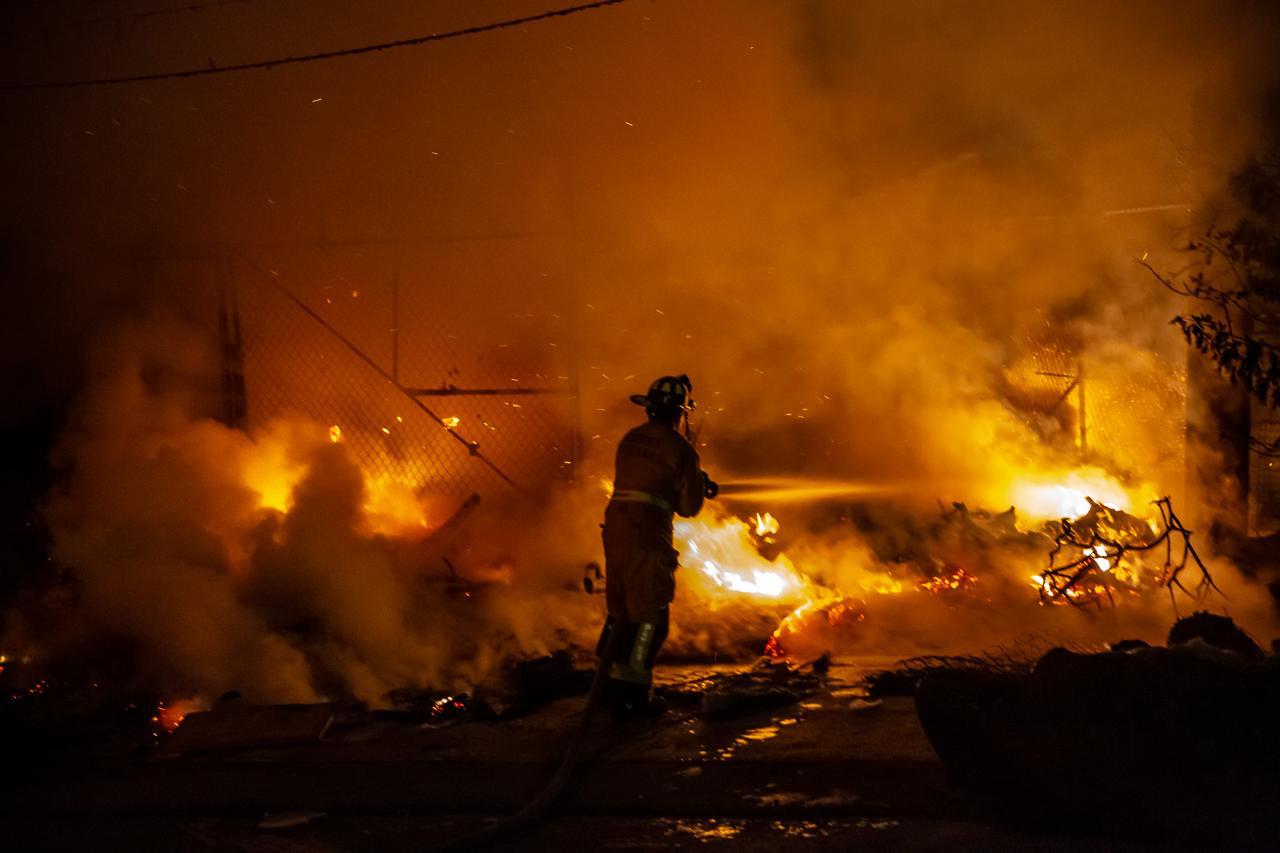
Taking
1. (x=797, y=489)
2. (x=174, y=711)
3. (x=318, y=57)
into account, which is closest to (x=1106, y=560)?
(x=797, y=489)

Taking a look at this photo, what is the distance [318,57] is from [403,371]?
Answer: 8.35ft

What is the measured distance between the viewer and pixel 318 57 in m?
8.69

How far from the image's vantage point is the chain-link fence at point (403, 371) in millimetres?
8500

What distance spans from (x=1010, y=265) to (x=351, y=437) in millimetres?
5300

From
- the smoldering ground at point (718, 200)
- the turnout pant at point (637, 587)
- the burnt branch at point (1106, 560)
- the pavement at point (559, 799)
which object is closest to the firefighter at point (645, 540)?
the turnout pant at point (637, 587)

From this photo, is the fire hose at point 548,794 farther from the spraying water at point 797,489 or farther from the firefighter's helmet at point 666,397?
the spraying water at point 797,489

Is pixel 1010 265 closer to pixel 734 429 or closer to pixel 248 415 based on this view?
pixel 734 429

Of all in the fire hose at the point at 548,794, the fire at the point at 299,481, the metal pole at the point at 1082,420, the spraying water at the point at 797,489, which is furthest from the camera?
the spraying water at the point at 797,489

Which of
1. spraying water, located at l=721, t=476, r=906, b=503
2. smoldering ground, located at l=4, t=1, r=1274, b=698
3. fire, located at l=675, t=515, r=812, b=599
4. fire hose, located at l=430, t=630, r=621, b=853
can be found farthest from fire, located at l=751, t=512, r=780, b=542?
fire hose, located at l=430, t=630, r=621, b=853

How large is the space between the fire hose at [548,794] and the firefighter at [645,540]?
0.51ft

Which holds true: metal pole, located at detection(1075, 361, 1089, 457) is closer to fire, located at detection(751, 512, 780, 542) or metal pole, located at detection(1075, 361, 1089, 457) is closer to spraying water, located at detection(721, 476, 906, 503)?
spraying water, located at detection(721, 476, 906, 503)

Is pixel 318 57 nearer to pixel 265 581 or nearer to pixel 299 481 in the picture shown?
pixel 299 481

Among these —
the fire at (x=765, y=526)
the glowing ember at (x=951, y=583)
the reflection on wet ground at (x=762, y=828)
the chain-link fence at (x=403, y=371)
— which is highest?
the chain-link fence at (x=403, y=371)

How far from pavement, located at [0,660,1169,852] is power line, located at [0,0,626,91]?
522 centimetres
